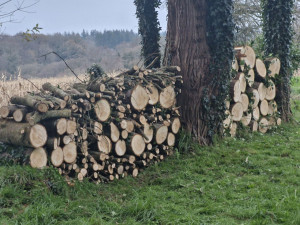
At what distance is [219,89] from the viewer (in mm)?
6617

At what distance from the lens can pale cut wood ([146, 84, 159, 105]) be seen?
19.5 ft

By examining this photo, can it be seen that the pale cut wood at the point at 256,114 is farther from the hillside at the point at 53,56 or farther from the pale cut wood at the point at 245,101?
the hillside at the point at 53,56

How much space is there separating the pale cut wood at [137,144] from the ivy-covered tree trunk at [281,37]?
4.88 metres

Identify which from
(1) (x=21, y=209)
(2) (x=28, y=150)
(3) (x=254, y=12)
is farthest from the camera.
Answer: (3) (x=254, y=12)

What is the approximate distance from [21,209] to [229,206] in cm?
242

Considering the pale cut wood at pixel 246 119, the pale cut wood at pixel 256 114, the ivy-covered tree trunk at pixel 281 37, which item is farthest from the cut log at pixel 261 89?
the ivy-covered tree trunk at pixel 281 37

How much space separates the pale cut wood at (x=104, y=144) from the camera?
5.12 meters

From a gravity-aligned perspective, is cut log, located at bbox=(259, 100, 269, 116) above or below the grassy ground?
above

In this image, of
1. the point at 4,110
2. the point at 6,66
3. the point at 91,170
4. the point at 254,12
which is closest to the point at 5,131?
the point at 4,110

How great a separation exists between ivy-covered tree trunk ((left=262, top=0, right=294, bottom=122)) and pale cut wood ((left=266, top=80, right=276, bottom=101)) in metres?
0.23

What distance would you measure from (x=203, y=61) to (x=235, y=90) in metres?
1.16

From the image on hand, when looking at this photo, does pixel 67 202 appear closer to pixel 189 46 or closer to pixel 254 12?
pixel 189 46

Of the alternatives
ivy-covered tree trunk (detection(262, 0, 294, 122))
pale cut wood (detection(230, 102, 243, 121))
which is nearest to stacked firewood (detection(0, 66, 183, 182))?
pale cut wood (detection(230, 102, 243, 121))

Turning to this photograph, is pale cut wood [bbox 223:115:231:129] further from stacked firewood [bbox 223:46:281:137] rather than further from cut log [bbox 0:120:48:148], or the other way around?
cut log [bbox 0:120:48:148]
